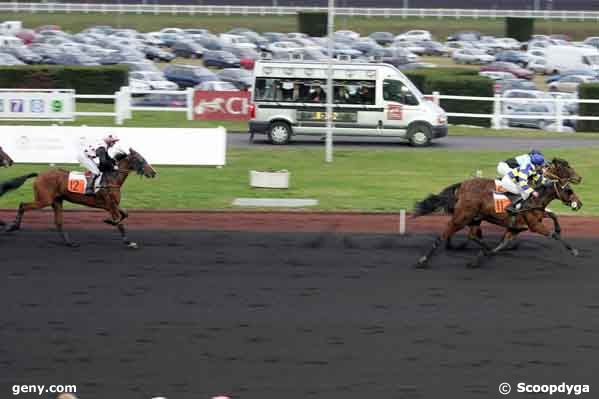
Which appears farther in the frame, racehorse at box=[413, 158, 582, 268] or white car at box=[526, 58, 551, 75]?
white car at box=[526, 58, 551, 75]

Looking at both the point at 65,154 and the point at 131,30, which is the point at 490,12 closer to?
the point at 131,30

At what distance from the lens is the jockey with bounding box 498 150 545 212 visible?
1395 cm

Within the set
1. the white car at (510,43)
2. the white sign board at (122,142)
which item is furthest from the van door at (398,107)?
the white car at (510,43)

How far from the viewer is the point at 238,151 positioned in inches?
1027

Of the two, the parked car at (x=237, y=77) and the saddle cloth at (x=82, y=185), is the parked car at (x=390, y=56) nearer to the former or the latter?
the parked car at (x=237, y=77)

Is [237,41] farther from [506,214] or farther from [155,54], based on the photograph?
[506,214]

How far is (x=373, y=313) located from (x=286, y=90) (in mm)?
16391

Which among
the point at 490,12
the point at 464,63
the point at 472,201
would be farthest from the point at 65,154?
the point at 490,12

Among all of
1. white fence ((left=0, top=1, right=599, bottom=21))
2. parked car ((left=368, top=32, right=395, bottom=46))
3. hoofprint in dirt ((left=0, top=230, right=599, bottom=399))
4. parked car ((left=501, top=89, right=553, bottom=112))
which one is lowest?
hoofprint in dirt ((left=0, top=230, right=599, bottom=399))

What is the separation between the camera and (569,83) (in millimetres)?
44594

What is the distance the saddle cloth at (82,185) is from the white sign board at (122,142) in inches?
276

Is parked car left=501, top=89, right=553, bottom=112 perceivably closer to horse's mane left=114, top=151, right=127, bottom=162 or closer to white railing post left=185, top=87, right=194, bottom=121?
white railing post left=185, top=87, right=194, bottom=121

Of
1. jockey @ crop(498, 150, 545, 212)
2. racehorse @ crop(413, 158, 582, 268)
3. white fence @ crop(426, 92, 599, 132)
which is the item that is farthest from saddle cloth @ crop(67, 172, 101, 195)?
white fence @ crop(426, 92, 599, 132)

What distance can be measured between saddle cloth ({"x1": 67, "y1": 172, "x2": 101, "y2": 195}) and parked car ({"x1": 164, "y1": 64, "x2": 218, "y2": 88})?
28.0 meters
